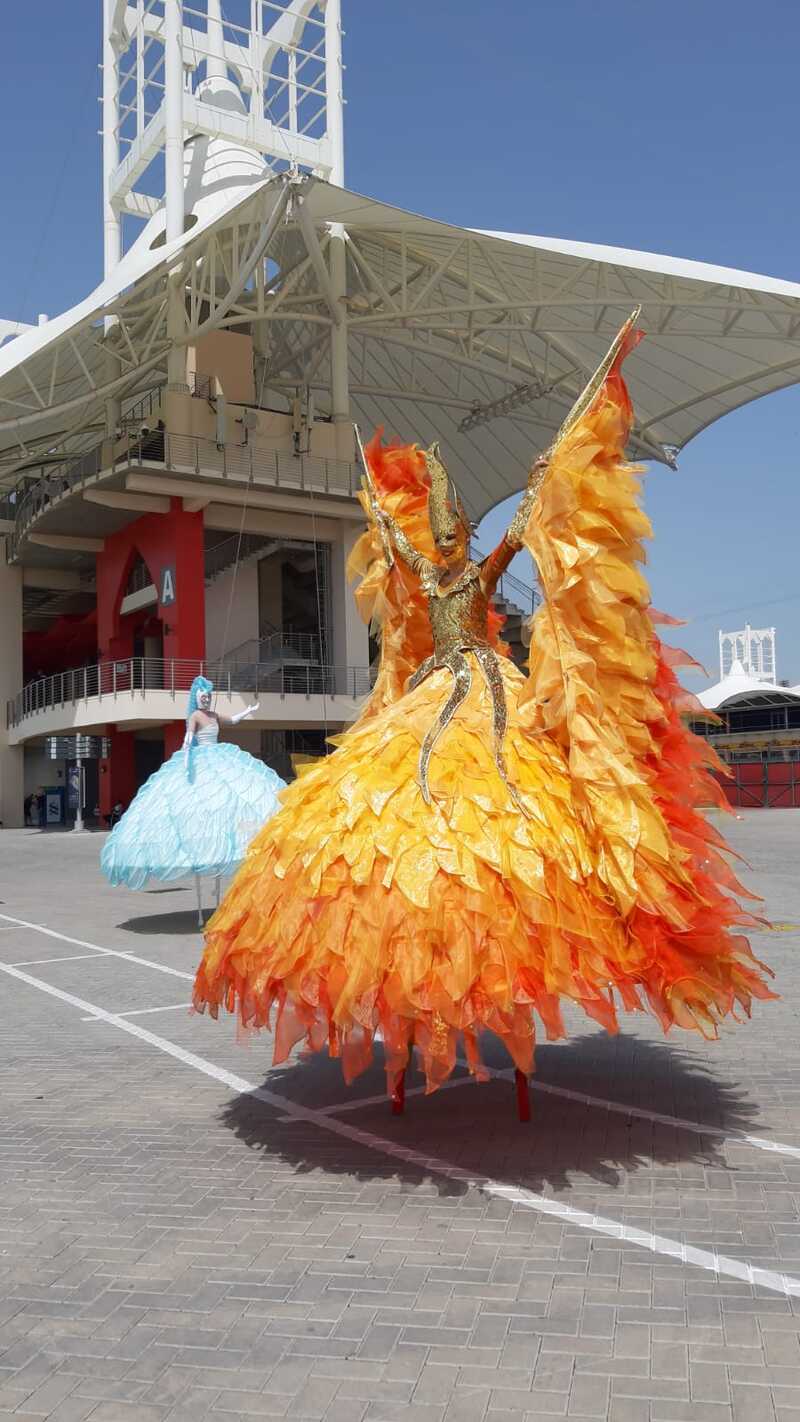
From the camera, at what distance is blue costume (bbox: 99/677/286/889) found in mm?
12609

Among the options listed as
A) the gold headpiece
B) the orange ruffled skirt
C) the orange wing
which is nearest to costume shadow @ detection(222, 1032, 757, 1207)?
the orange ruffled skirt

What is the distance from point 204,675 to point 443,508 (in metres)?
31.7

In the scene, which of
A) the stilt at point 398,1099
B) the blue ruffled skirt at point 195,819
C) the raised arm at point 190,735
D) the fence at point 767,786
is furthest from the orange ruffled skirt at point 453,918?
the fence at point 767,786

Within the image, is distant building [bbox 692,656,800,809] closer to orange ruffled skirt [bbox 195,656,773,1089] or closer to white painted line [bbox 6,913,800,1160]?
white painted line [bbox 6,913,800,1160]

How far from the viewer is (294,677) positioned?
3769cm

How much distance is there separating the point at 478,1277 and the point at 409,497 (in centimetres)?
456

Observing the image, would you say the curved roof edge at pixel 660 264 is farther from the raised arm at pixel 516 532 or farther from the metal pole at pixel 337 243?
the raised arm at pixel 516 532

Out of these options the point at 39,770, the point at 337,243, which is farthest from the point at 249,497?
the point at 39,770

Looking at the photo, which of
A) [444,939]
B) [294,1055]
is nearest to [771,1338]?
[444,939]

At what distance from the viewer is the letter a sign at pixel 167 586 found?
121 ft

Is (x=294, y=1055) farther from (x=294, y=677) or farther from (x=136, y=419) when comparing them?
(x=136, y=419)

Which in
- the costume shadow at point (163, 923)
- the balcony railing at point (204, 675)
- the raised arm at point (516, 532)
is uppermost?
the balcony railing at point (204, 675)

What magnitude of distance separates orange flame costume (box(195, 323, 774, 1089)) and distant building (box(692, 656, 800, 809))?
33.5 meters

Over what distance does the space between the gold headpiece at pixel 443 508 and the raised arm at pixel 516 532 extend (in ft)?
1.26
